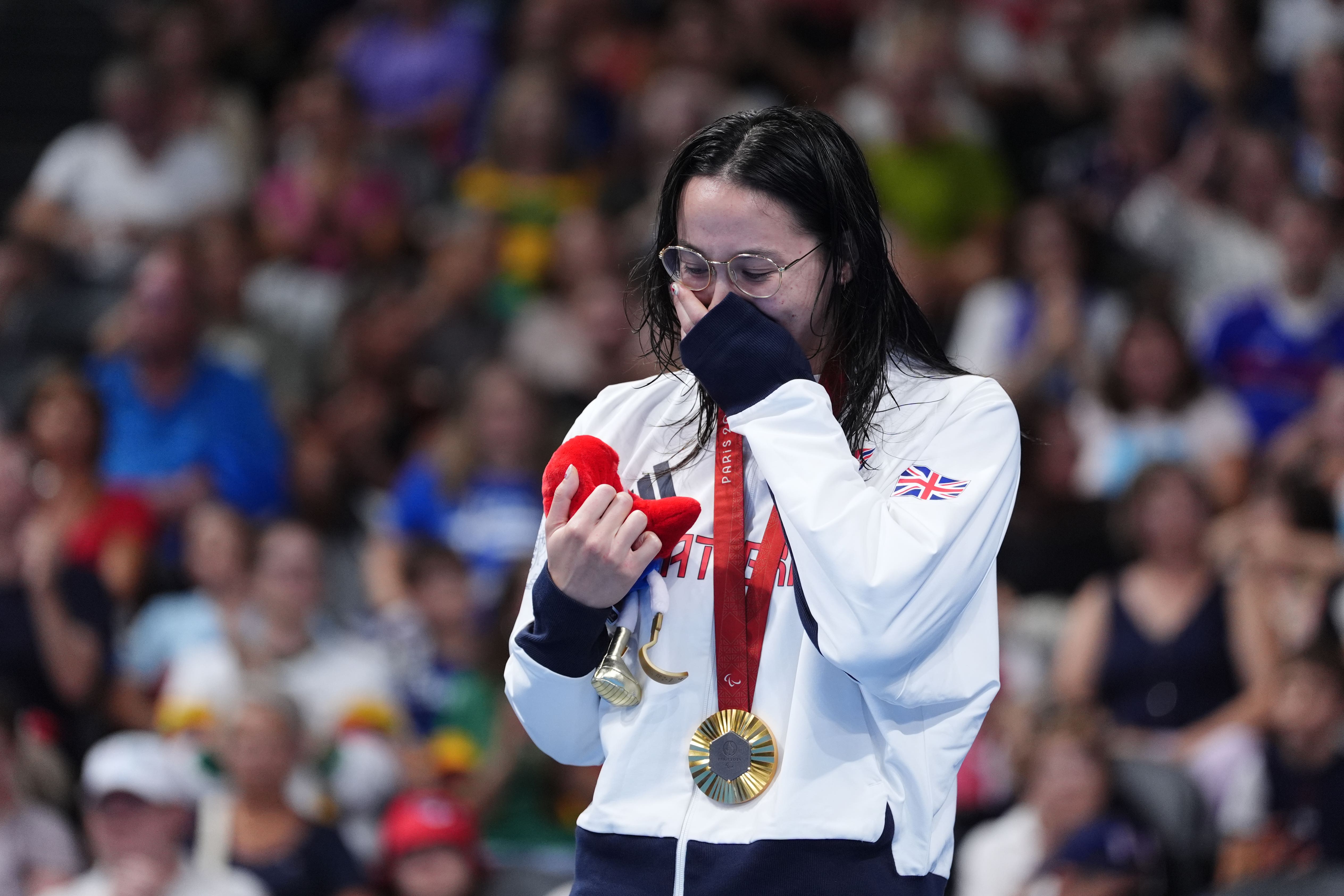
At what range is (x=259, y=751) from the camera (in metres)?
5.53

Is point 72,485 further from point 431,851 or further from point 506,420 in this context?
point 431,851

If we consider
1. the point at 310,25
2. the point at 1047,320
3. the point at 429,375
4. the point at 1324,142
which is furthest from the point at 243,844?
the point at 310,25

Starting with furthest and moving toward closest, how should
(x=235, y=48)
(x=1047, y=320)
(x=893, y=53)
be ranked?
1. (x=235, y=48)
2. (x=893, y=53)
3. (x=1047, y=320)

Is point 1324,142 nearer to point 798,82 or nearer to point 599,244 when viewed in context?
point 798,82

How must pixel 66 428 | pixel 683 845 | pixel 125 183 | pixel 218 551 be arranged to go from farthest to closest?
pixel 125 183, pixel 66 428, pixel 218 551, pixel 683 845

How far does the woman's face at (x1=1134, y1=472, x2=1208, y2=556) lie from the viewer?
6.14 metres

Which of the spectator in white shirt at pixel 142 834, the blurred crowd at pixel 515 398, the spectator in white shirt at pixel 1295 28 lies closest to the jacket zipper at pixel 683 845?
the blurred crowd at pixel 515 398

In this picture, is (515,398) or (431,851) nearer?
(431,851)

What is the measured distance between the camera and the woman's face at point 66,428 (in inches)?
274

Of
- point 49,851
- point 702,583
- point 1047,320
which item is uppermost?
point 702,583

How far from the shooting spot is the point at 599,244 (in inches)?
323

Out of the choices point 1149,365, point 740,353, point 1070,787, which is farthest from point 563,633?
point 1149,365

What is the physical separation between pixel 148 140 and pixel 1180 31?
5.89 m

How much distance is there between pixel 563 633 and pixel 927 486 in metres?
0.53
